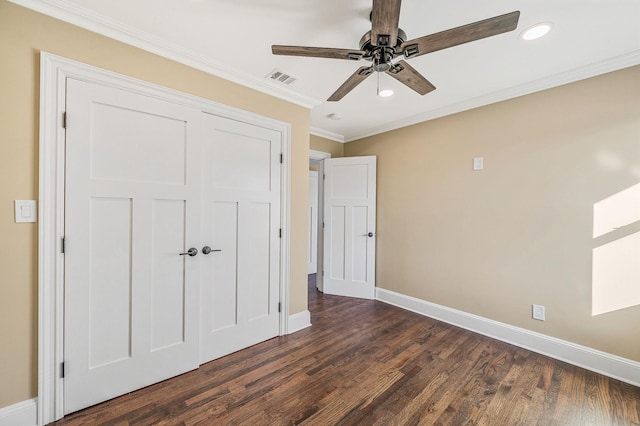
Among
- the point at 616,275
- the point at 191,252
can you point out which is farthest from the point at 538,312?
the point at 191,252

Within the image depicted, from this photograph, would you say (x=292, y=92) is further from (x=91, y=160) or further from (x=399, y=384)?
(x=399, y=384)

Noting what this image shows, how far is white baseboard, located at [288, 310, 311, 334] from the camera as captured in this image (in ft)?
8.91

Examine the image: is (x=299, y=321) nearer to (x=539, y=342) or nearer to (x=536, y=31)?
(x=539, y=342)

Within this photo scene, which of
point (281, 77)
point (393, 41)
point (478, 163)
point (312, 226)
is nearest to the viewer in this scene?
point (393, 41)

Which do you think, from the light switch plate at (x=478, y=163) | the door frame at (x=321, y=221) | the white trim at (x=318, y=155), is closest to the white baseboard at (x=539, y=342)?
the door frame at (x=321, y=221)

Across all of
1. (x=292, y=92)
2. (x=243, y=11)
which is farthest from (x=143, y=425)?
(x=292, y=92)

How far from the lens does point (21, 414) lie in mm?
1463

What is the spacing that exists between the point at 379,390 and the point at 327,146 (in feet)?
10.9

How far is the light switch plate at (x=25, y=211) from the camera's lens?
1480mm

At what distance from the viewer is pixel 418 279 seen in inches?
131

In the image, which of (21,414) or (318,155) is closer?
(21,414)

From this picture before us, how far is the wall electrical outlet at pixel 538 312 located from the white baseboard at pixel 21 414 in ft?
12.6

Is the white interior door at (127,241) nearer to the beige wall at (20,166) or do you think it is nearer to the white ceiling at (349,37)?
the beige wall at (20,166)

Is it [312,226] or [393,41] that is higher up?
[393,41]
